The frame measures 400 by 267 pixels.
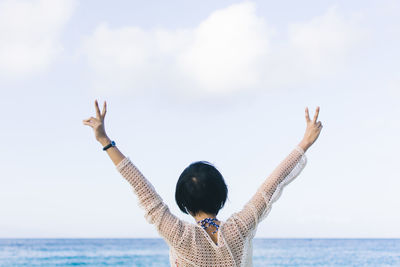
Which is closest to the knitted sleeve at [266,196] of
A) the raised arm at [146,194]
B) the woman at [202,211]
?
the woman at [202,211]

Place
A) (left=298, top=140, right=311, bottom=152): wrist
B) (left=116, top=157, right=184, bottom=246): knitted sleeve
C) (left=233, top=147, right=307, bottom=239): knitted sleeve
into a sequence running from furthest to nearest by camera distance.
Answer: (left=298, top=140, right=311, bottom=152): wrist < (left=233, top=147, right=307, bottom=239): knitted sleeve < (left=116, top=157, right=184, bottom=246): knitted sleeve

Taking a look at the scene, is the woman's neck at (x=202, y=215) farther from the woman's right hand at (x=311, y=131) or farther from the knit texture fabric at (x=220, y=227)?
the woman's right hand at (x=311, y=131)

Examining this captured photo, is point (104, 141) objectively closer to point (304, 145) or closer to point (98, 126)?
point (98, 126)

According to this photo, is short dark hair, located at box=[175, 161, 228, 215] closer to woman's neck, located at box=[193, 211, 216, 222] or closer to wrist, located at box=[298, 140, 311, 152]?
woman's neck, located at box=[193, 211, 216, 222]

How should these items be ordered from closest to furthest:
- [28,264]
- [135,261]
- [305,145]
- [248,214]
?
[248,214] → [305,145] → [28,264] → [135,261]

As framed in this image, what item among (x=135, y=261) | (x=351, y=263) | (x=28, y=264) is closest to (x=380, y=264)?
(x=351, y=263)

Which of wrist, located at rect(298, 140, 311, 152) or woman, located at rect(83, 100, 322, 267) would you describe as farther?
wrist, located at rect(298, 140, 311, 152)

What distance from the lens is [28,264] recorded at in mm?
21125

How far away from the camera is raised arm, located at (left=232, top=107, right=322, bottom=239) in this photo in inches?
75.0

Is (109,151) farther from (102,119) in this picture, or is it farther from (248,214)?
(248,214)

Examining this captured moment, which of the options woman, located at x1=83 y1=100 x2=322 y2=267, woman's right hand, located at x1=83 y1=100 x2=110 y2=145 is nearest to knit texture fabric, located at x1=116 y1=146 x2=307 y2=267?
woman, located at x1=83 y1=100 x2=322 y2=267

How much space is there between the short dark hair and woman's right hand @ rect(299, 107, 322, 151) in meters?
0.41

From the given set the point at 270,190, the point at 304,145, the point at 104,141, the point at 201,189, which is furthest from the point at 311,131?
the point at 104,141

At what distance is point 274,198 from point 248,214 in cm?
12
